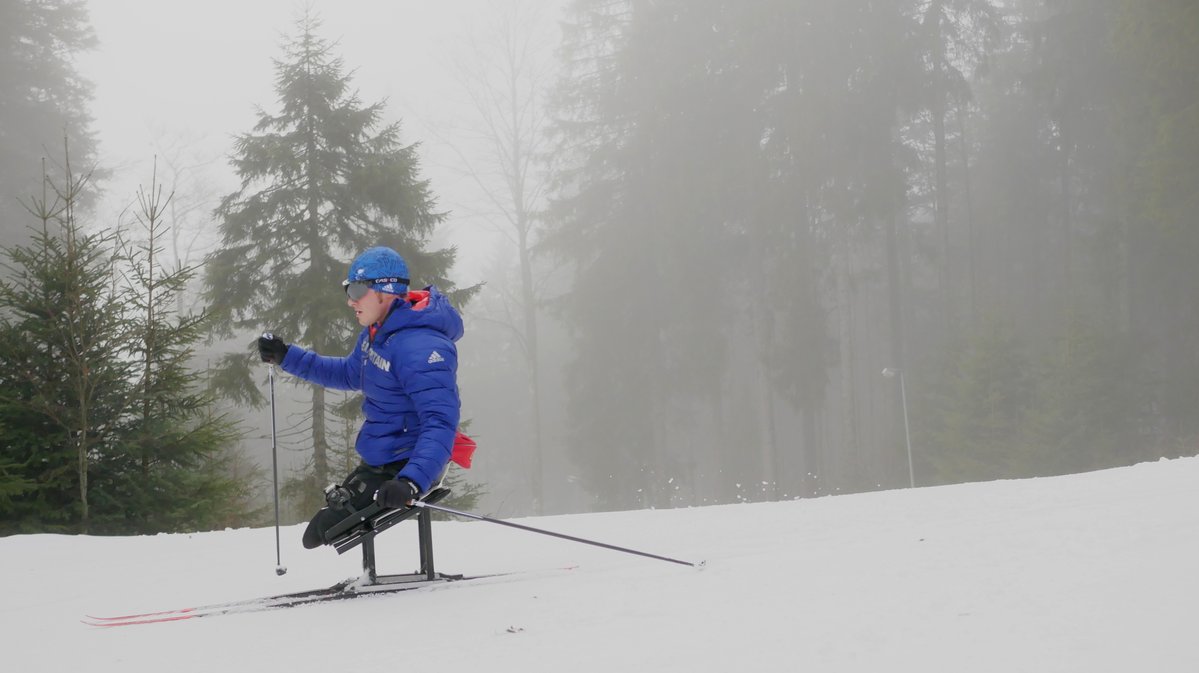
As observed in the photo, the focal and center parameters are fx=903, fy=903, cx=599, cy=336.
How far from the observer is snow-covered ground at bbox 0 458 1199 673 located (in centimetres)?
322

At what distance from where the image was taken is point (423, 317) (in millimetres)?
4633

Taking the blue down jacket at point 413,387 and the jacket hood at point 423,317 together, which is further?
the jacket hood at point 423,317

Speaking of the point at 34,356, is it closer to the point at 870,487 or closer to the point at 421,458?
the point at 421,458

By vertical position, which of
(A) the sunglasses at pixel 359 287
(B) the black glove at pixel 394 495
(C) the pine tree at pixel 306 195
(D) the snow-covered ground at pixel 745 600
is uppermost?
(C) the pine tree at pixel 306 195

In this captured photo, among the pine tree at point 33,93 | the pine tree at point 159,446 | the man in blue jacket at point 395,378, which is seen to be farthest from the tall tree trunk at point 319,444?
the pine tree at point 33,93

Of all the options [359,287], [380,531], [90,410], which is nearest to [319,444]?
[90,410]

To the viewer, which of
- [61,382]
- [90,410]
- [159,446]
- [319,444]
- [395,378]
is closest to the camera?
[395,378]

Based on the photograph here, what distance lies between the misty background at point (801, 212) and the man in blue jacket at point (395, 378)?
18.4m

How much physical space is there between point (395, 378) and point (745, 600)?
6.64ft

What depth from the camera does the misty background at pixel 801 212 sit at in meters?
24.6

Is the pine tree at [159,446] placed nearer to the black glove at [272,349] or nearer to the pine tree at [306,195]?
the black glove at [272,349]

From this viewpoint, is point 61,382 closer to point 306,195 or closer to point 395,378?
point 395,378

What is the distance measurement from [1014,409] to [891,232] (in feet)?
19.5

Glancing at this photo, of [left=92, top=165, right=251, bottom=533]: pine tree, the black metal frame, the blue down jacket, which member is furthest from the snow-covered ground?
[left=92, top=165, right=251, bottom=533]: pine tree
